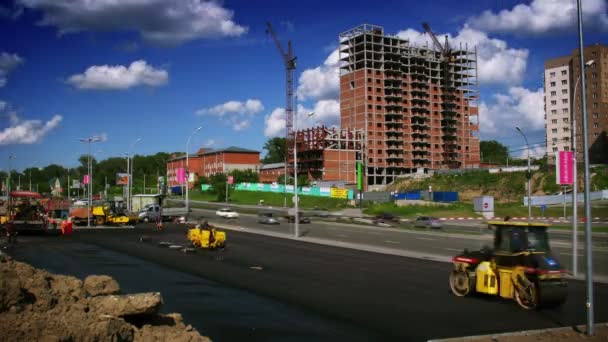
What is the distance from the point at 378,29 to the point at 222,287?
135392 millimetres

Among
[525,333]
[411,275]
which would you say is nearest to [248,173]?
[411,275]

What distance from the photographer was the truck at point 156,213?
60906mm

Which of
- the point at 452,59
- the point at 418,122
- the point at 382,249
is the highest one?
the point at 452,59

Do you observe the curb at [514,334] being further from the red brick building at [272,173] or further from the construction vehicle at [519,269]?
the red brick building at [272,173]

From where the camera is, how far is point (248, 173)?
13525 centimetres

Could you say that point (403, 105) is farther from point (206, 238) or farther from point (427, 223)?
point (206, 238)

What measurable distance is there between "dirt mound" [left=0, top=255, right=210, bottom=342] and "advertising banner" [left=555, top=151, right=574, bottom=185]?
1815 centimetres

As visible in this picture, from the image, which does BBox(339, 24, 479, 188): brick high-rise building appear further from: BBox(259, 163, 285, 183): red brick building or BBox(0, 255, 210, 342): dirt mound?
BBox(0, 255, 210, 342): dirt mound

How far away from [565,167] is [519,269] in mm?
9761

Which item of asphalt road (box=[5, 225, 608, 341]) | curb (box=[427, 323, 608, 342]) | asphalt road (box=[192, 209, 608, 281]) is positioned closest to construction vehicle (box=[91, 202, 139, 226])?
asphalt road (box=[192, 209, 608, 281])

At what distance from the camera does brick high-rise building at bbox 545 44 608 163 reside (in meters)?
114

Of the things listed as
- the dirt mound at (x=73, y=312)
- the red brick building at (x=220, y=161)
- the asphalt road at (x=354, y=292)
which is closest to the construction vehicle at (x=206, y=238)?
the asphalt road at (x=354, y=292)

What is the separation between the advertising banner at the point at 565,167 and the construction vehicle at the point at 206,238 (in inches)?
704

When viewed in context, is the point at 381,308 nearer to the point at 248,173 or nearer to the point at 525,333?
the point at 525,333
